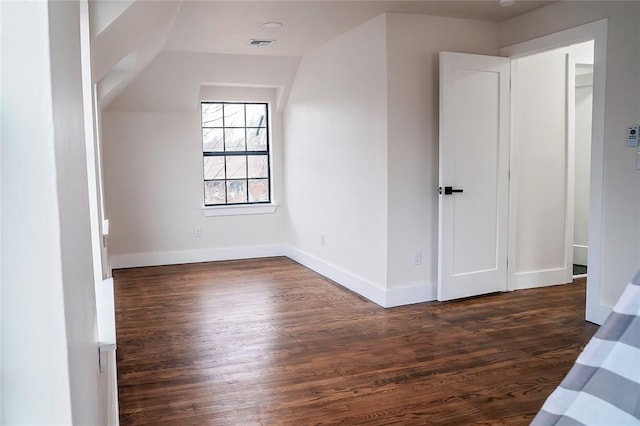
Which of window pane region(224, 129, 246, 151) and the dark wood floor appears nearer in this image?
the dark wood floor

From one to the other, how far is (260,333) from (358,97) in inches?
87.6

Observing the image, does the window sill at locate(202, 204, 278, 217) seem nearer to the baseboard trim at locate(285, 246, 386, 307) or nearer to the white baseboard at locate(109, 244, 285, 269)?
the white baseboard at locate(109, 244, 285, 269)

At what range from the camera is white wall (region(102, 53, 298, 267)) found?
5820 mm

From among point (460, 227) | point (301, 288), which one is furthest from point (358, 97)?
point (301, 288)

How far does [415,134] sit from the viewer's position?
4.34 metres

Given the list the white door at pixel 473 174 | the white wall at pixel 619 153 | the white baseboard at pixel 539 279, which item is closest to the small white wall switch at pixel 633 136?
the white wall at pixel 619 153

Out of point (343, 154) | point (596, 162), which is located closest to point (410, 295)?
point (343, 154)

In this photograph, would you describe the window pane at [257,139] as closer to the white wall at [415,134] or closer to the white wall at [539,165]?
the white wall at [415,134]

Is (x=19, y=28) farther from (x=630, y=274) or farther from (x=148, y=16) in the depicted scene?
(x=630, y=274)

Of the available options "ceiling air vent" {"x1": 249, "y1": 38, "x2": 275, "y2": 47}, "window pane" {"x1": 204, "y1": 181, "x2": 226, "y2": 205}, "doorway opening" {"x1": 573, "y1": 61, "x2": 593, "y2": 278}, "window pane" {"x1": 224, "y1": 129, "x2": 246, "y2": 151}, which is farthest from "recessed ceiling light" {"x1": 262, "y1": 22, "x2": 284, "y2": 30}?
"doorway opening" {"x1": 573, "y1": 61, "x2": 593, "y2": 278}

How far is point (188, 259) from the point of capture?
637 cm

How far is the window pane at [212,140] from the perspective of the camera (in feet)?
21.1

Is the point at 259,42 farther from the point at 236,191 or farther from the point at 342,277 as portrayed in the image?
the point at 342,277

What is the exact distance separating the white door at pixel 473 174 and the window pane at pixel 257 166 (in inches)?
117
